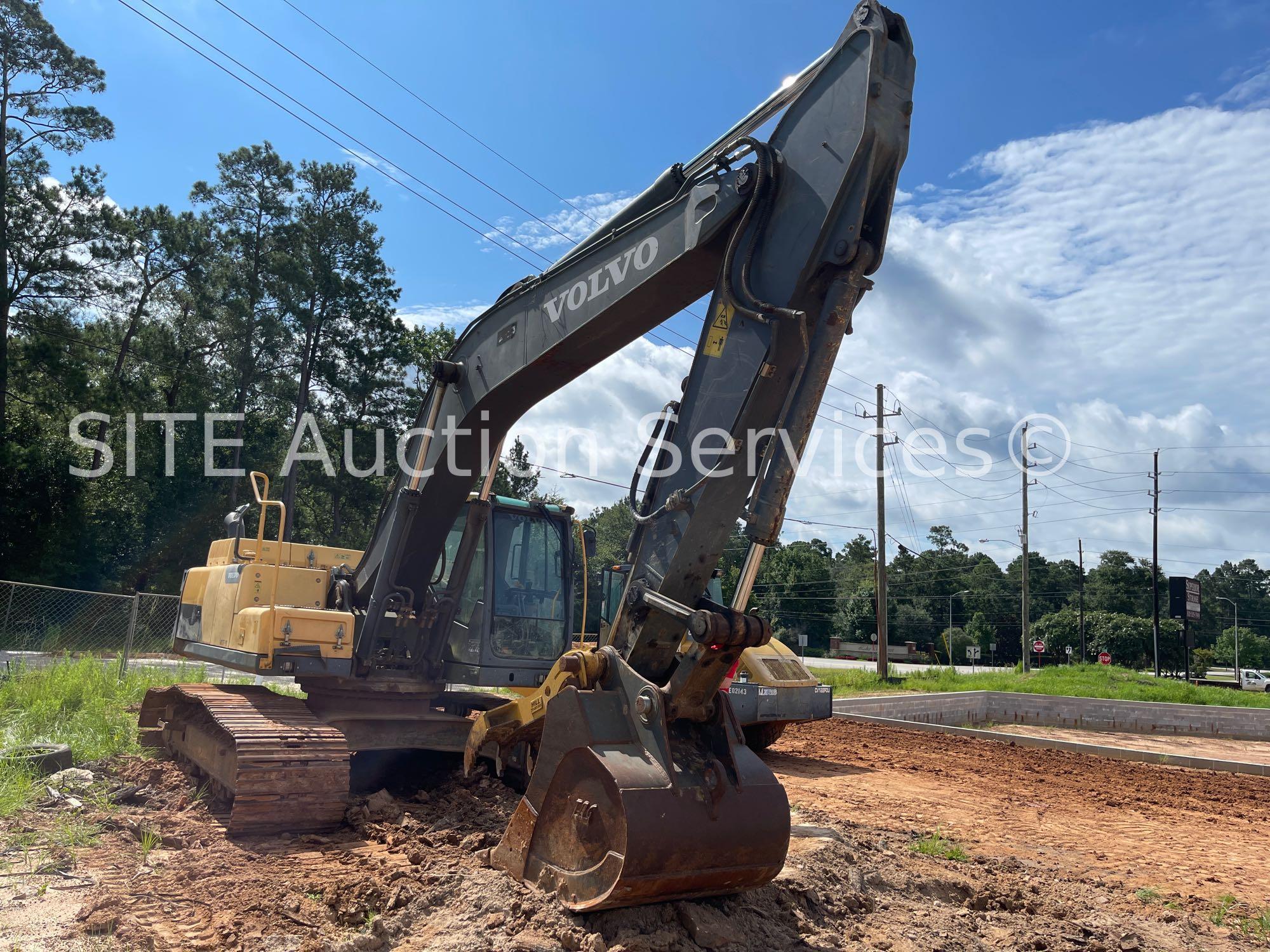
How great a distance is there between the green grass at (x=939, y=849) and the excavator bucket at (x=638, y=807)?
2828 mm

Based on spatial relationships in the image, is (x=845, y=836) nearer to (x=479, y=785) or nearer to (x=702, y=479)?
(x=479, y=785)

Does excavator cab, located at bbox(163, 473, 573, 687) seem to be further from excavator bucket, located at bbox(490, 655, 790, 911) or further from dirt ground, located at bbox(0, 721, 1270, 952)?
excavator bucket, located at bbox(490, 655, 790, 911)

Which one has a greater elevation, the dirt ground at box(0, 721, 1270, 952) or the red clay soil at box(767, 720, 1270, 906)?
the dirt ground at box(0, 721, 1270, 952)

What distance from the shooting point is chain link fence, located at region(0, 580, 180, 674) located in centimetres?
1734

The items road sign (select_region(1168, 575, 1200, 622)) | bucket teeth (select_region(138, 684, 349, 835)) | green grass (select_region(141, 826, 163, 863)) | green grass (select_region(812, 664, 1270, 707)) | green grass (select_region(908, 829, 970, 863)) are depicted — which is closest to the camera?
green grass (select_region(141, 826, 163, 863))

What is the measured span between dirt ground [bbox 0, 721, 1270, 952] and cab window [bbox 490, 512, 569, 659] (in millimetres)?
1190

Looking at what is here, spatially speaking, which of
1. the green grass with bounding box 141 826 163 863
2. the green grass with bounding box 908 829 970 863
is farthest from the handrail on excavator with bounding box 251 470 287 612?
the green grass with bounding box 908 829 970 863

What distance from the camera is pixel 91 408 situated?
30766 mm

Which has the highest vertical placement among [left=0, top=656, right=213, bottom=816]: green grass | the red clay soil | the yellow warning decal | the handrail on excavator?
the yellow warning decal

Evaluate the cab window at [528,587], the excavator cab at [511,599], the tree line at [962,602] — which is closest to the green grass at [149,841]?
the excavator cab at [511,599]

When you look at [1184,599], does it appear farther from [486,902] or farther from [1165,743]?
[486,902]

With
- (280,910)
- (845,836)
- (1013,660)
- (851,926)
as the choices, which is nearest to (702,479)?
(851,926)

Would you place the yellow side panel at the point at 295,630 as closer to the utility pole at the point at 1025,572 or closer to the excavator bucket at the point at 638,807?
the excavator bucket at the point at 638,807

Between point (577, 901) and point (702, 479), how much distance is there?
1983 mm
